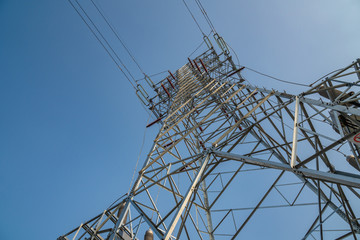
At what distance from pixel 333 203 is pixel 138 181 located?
199 inches

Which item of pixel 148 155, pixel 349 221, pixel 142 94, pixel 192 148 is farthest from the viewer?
pixel 142 94

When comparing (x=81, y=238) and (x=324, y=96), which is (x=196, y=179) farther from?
(x=324, y=96)

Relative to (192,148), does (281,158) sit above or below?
below

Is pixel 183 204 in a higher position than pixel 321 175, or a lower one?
lower

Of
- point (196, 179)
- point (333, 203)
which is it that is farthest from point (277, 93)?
point (196, 179)

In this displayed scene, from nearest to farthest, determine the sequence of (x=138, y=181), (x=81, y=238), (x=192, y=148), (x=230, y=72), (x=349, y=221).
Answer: (x=349, y=221), (x=81, y=238), (x=138, y=181), (x=192, y=148), (x=230, y=72)

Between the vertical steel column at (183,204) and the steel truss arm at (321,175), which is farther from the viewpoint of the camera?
the vertical steel column at (183,204)

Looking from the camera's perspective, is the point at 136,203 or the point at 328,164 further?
the point at 136,203

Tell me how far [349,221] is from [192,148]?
5153 millimetres

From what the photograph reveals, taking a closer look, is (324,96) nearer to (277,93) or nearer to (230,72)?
(277,93)

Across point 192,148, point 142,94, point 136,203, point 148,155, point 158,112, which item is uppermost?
point 142,94

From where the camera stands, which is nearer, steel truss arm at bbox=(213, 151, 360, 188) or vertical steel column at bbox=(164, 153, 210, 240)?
steel truss arm at bbox=(213, 151, 360, 188)

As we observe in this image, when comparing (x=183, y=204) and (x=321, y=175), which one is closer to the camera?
(x=321, y=175)

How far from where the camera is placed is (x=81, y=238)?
5.49 metres
